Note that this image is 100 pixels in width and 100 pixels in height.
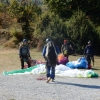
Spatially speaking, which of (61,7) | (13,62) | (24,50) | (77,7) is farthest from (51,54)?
(61,7)

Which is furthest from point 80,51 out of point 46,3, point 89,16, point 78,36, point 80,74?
point 80,74

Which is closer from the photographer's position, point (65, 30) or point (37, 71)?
point (37, 71)

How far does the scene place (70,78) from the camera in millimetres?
16594

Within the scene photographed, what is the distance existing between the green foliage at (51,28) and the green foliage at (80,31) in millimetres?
907

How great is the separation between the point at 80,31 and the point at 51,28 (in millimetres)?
3264

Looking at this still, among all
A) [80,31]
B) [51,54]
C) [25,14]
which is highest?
[25,14]

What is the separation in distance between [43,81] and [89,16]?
27274 mm

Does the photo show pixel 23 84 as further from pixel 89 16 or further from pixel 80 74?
pixel 89 16

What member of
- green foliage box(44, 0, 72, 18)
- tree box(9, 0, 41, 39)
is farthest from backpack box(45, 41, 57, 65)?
tree box(9, 0, 41, 39)

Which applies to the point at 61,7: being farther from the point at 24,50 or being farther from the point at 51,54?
the point at 51,54

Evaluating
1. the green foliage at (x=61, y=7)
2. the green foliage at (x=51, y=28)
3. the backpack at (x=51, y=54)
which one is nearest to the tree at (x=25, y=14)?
the green foliage at (x=61, y=7)

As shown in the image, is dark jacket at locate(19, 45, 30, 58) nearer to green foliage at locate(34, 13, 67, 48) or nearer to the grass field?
the grass field

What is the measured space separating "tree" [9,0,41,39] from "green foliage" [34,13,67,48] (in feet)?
14.1

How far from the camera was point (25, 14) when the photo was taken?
4469cm
